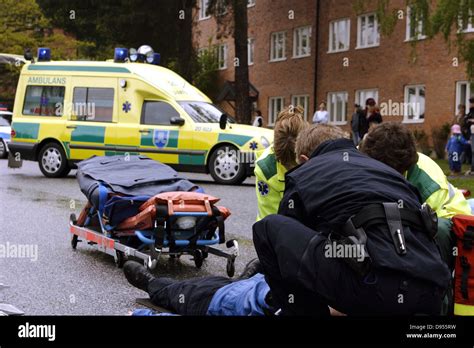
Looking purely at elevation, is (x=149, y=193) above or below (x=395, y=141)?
below

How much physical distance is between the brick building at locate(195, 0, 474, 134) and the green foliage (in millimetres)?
1203

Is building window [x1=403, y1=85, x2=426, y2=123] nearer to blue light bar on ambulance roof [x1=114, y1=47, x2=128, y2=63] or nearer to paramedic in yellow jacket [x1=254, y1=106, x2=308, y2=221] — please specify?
blue light bar on ambulance roof [x1=114, y1=47, x2=128, y2=63]

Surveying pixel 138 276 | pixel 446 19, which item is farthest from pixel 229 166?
pixel 138 276

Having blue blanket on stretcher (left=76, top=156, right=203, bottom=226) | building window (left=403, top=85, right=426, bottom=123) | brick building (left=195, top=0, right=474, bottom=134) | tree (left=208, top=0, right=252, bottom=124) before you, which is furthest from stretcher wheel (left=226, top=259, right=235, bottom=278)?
building window (left=403, top=85, right=426, bottom=123)

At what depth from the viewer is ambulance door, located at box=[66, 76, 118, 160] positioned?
19562 mm

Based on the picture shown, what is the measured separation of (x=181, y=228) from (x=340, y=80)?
33774 mm

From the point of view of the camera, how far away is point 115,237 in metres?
8.91

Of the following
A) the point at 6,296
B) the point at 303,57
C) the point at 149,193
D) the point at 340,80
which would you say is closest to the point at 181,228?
the point at 149,193

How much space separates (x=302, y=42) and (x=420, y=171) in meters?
39.2

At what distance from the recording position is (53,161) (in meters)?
20.0

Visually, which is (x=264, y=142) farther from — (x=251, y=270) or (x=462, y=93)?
(x=462, y=93)

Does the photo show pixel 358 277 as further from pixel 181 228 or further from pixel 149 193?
pixel 149 193

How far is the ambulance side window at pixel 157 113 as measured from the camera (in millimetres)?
19141

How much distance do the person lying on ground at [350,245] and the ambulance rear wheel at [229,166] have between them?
13.6 meters
